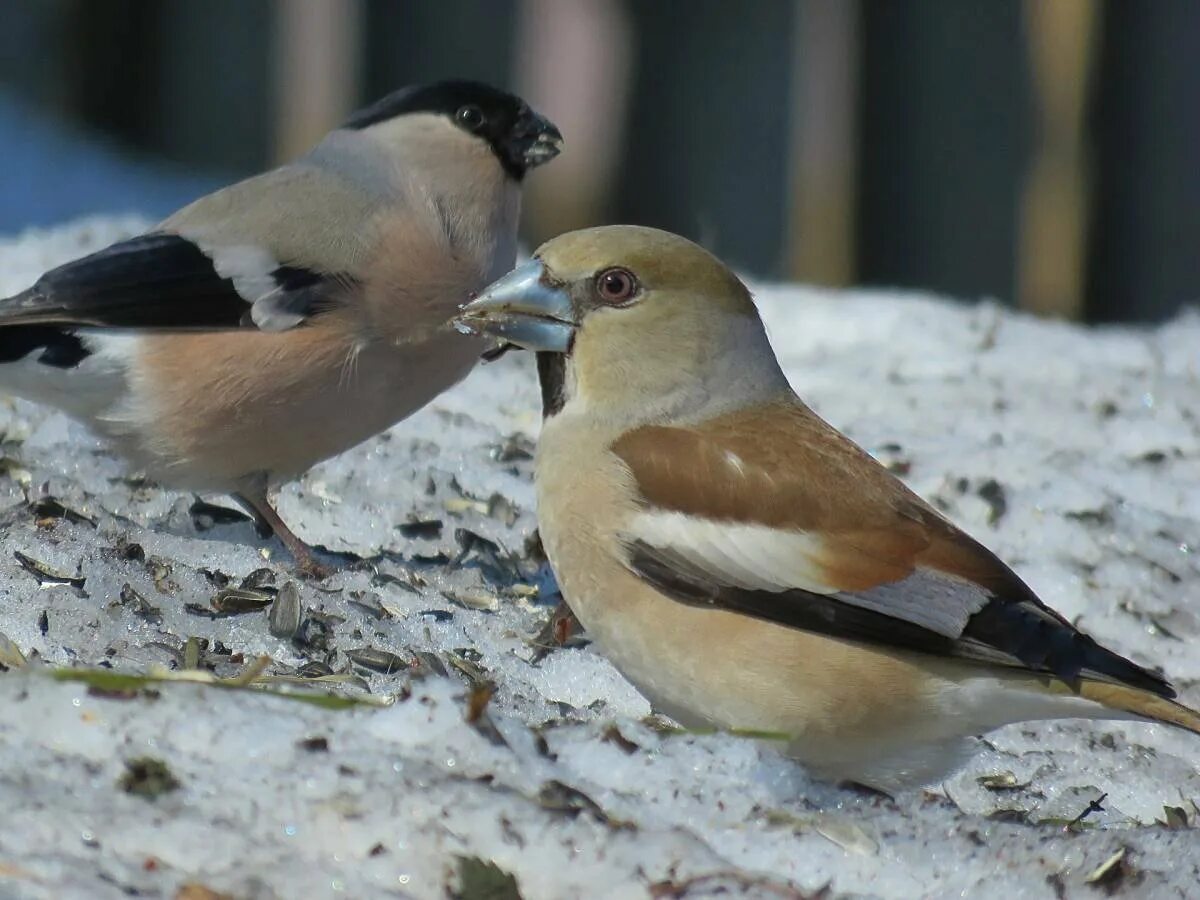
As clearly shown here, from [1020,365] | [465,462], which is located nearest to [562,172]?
[1020,365]

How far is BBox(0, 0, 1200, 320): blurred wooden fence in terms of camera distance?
10.1 meters

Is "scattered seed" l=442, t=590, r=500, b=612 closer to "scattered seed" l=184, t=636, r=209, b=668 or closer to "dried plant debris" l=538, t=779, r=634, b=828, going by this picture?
"scattered seed" l=184, t=636, r=209, b=668

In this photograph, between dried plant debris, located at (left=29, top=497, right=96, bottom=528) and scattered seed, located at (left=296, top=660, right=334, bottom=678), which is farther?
dried plant debris, located at (left=29, top=497, right=96, bottom=528)

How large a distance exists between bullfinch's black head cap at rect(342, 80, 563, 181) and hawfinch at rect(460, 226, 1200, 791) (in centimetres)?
161

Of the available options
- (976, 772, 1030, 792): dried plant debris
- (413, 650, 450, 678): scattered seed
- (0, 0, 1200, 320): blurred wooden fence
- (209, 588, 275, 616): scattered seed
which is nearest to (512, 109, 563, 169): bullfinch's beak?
(209, 588, 275, 616): scattered seed

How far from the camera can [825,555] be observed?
383 cm

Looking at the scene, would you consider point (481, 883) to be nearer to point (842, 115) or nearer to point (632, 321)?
point (632, 321)

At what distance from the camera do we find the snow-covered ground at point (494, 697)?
2971 millimetres

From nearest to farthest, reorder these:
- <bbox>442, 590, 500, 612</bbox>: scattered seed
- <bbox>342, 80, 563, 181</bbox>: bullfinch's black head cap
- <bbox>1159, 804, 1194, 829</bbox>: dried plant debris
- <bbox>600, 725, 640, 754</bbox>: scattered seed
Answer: <bbox>600, 725, 640, 754</bbox>: scattered seed → <bbox>1159, 804, 1194, 829</bbox>: dried plant debris → <bbox>442, 590, 500, 612</bbox>: scattered seed → <bbox>342, 80, 563, 181</bbox>: bullfinch's black head cap

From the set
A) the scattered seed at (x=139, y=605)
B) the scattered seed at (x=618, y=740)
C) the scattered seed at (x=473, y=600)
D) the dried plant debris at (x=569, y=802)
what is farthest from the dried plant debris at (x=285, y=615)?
the dried plant debris at (x=569, y=802)

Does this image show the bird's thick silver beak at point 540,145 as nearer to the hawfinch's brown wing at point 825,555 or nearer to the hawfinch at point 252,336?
the hawfinch at point 252,336

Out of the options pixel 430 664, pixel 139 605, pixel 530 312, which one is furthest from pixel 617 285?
pixel 139 605

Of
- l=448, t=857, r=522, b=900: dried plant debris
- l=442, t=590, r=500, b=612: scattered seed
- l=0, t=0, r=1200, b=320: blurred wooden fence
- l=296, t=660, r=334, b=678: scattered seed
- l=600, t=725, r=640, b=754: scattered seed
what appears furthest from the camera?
l=0, t=0, r=1200, b=320: blurred wooden fence

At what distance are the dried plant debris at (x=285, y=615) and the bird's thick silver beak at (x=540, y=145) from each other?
190 cm
